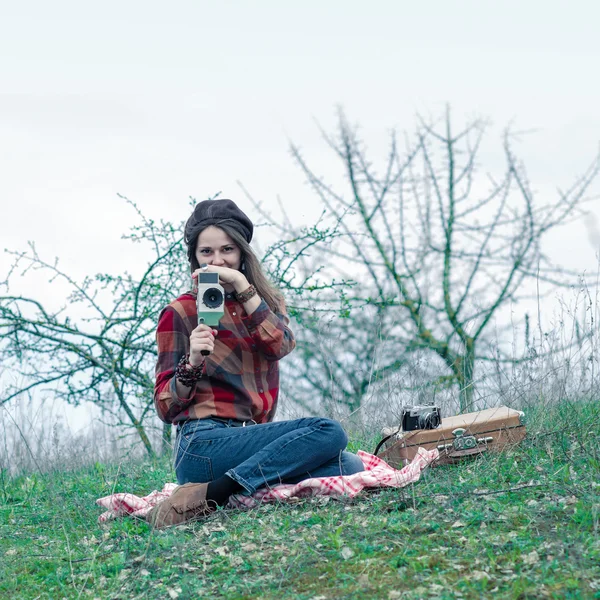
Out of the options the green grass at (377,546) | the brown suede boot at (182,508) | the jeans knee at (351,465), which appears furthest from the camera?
the jeans knee at (351,465)

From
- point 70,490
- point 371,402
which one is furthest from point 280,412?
point 70,490

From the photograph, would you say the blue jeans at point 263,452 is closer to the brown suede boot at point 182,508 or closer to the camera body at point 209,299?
the brown suede boot at point 182,508

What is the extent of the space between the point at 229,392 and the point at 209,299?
52cm

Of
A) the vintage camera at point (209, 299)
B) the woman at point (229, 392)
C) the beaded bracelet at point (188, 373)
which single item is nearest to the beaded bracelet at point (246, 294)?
the woman at point (229, 392)

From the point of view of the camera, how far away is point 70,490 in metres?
5.18

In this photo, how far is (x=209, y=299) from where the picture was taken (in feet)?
12.5

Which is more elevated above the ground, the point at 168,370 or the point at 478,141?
the point at 478,141

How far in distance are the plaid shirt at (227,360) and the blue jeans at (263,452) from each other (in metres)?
0.11

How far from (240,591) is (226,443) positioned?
3.59 ft

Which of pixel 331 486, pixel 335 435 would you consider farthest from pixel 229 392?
pixel 331 486

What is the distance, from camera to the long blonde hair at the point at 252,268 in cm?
407

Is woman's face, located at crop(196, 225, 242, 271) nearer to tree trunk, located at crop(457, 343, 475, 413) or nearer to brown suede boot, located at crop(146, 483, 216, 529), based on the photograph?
brown suede boot, located at crop(146, 483, 216, 529)

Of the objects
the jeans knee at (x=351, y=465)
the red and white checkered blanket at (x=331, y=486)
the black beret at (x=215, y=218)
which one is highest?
the black beret at (x=215, y=218)

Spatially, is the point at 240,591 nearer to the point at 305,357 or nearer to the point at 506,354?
the point at 506,354
